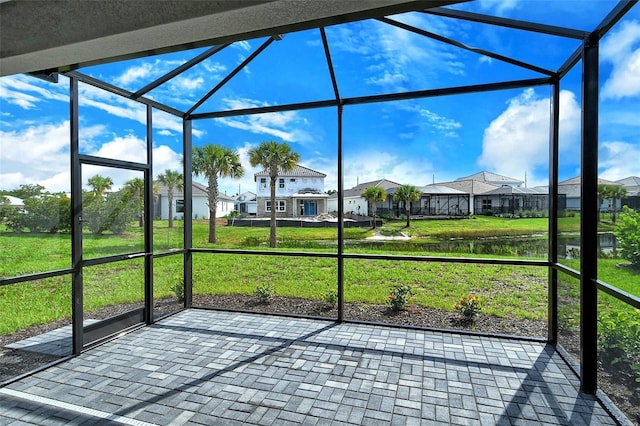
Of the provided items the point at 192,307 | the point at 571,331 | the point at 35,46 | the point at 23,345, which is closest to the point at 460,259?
the point at 571,331

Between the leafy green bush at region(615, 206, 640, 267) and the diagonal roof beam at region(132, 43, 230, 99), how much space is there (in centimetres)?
380

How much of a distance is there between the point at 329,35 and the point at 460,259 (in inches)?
115

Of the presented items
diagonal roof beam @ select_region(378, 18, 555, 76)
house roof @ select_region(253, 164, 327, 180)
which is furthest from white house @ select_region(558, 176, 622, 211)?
house roof @ select_region(253, 164, 327, 180)

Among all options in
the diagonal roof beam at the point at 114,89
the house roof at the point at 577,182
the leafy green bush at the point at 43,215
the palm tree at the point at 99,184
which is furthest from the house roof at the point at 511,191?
the leafy green bush at the point at 43,215

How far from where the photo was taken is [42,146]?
329 cm

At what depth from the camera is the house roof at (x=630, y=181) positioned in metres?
2.24

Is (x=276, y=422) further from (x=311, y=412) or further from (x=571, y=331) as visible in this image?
(x=571, y=331)

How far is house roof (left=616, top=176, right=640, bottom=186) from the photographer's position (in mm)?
2243

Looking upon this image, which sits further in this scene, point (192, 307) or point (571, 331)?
point (192, 307)

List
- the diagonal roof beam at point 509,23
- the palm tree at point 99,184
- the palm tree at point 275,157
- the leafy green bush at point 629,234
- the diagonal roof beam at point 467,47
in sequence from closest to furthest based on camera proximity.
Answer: the leafy green bush at point 629,234 → the diagonal roof beam at point 509,23 → the diagonal roof beam at point 467,47 → the palm tree at point 99,184 → the palm tree at point 275,157

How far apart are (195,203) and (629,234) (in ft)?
16.5

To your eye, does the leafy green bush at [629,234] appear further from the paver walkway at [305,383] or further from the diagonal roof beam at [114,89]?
the diagonal roof beam at [114,89]

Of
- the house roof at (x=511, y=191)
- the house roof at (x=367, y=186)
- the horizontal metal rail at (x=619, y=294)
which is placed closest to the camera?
the horizontal metal rail at (x=619, y=294)

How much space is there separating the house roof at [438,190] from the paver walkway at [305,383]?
6.69ft
